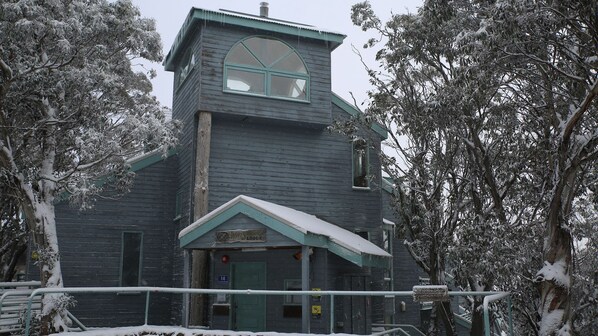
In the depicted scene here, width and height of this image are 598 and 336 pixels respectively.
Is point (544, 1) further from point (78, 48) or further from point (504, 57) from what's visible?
point (78, 48)

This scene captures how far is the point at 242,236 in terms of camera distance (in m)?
12.9

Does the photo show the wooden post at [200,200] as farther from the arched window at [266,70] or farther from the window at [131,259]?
the window at [131,259]

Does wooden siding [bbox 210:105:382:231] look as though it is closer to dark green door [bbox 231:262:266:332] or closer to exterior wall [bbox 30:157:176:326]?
dark green door [bbox 231:262:266:332]

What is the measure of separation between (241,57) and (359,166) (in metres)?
5.21

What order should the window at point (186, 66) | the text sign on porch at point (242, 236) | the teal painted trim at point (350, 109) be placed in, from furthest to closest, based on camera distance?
the teal painted trim at point (350, 109), the window at point (186, 66), the text sign on porch at point (242, 236)

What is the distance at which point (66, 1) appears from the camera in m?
13.6

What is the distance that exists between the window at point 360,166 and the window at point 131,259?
23.2 ft

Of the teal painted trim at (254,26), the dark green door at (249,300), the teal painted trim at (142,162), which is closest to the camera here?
the dark green door at (249,300)

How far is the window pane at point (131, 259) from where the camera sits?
1680 centimetres

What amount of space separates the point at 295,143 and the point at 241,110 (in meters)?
2.12

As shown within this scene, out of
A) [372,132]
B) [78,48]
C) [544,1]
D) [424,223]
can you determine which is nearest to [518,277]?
[424,223]

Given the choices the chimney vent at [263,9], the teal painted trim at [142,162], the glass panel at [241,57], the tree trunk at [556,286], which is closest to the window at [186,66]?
the glass panel at [241,57]

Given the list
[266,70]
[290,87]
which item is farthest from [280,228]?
[290,87]

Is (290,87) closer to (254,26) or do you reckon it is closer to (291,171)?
(254,26)
